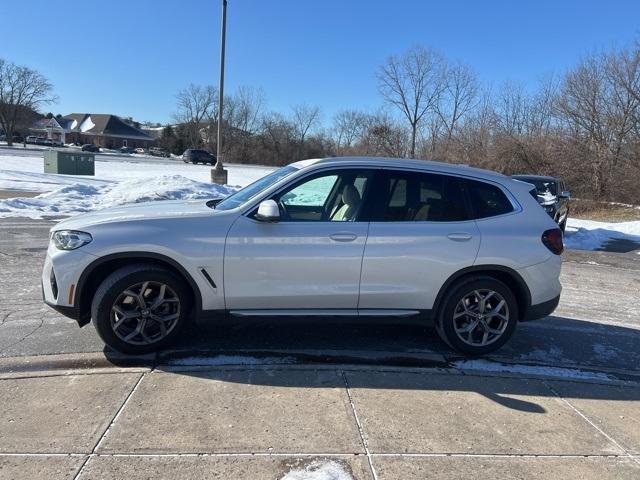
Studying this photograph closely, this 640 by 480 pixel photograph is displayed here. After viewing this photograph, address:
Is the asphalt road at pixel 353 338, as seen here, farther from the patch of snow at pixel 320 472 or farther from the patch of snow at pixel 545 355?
the patch of snow at pixel 320 472

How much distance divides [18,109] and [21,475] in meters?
97.6

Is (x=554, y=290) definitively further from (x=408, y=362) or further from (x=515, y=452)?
(x=515, y=452)

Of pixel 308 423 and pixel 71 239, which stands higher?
pixel 71 239

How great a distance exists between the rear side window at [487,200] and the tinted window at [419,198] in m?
0.10

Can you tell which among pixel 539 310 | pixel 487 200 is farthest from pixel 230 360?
pixel 539 310

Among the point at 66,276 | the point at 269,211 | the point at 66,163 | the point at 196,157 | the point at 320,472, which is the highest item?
the point at 196,157

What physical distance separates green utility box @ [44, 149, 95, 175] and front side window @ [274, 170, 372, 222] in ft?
85.1

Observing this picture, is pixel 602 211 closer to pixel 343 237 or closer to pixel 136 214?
pixel 343 237

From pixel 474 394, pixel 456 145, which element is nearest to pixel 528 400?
pixel 474 394

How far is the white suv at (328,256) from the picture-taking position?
13.5 ft

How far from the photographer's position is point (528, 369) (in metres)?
4.52

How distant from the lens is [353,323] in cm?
445

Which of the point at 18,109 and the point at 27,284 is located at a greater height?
the point at 18,109

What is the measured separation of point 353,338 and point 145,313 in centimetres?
193
